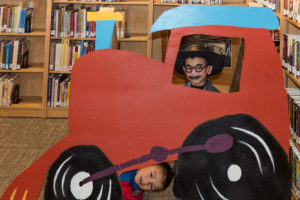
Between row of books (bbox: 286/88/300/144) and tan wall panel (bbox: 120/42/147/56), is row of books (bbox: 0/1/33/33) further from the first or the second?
row of books (bbox: 286/88/300/144)

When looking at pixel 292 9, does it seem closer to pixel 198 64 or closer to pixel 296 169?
pixel 296 169

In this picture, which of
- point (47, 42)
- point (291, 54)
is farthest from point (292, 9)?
point (47, 42)

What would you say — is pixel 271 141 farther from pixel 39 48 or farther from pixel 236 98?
pixel 39 48

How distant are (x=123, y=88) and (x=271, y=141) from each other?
0.50 metres

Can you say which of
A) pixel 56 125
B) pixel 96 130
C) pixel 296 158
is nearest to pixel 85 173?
pixel 96 130

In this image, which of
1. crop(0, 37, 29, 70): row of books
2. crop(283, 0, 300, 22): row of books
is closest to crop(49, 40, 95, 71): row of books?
crop(0, 37, 29, 70): row of books

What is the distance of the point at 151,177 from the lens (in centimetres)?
151

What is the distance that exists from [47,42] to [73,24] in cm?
35

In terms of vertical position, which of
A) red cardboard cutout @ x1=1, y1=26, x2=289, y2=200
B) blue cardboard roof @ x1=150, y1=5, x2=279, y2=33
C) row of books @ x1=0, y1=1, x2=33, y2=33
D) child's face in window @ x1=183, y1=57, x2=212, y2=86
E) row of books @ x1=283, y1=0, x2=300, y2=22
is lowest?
red cardboard cutout @ x1=1, y1=26, x2=289, y2=200

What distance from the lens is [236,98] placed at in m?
1.20

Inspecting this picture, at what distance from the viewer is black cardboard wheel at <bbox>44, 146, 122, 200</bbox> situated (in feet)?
3.92

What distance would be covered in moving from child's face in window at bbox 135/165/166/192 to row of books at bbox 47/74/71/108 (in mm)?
2809

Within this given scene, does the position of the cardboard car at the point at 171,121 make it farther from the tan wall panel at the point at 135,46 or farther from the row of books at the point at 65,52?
the tan wall panel at the point at 135,46

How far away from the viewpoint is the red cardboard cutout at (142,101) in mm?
1176
